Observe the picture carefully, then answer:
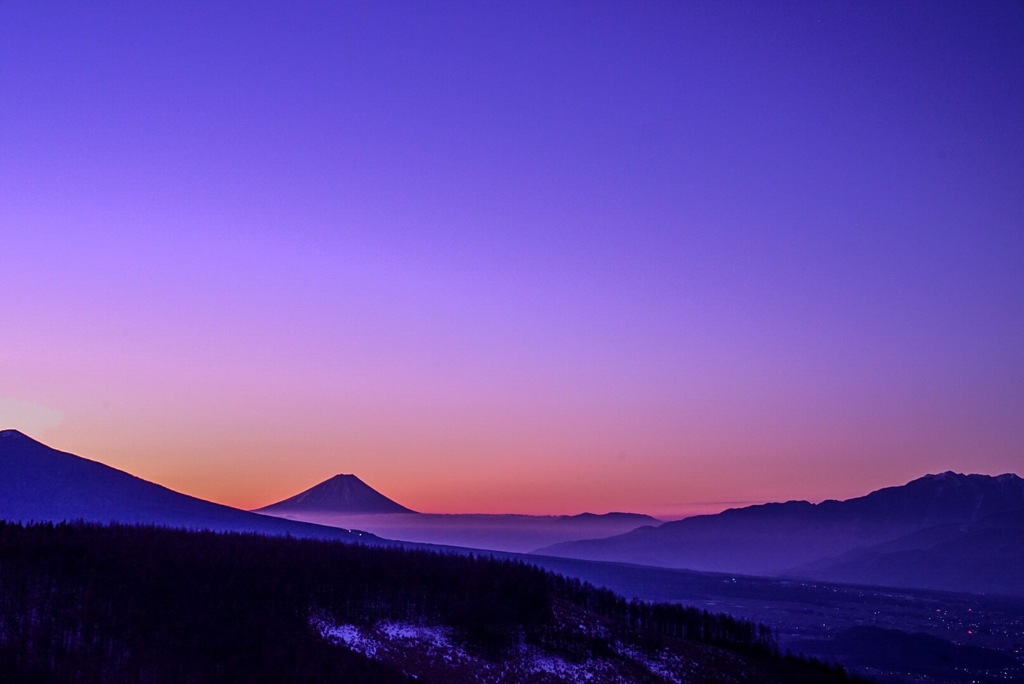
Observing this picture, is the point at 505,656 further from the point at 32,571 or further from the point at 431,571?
the point at 32,571

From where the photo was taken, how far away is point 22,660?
253 ft

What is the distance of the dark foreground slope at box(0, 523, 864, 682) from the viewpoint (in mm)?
85188

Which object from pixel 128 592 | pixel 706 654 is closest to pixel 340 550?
pixel 128 592

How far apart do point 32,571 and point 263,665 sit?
2971 cm

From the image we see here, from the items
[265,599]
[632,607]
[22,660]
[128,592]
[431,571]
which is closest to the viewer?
[22,660]

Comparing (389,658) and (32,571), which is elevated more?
(32,571)

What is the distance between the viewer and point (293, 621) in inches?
3957

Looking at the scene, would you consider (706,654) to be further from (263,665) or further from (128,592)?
(128,592)

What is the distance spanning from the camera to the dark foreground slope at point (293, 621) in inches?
3354

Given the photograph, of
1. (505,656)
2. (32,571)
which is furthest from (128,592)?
(505,656)

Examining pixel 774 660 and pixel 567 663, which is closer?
pixel 567 663

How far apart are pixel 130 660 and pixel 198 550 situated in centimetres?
4078

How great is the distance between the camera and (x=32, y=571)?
98.8m

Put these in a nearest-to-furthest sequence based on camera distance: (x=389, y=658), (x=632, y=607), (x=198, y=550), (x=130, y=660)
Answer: (x=130, y=660), (x=389, y=658), (x=198, y=550), (x=632, y=607)
